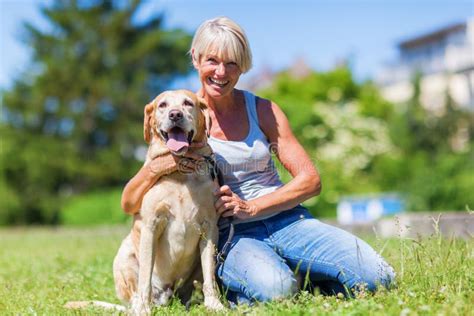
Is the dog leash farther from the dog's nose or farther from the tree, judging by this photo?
the tree

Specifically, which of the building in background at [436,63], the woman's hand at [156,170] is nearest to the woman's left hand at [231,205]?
the woman's hand at [156,170]

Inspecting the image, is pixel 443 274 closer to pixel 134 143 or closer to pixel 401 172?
pixel 401 172

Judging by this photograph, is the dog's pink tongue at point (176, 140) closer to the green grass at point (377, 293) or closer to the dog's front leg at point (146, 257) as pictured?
the dog's front leg at point (146, 257)

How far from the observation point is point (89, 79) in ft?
100

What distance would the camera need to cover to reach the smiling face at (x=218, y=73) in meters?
4.41

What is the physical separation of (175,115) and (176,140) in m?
0.16

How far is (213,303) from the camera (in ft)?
13.1

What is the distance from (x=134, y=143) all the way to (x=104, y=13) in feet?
20.9

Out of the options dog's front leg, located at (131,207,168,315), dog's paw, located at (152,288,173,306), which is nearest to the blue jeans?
dog's paw, located at (152,288,173,306)

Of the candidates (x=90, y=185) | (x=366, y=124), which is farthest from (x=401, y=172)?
(x=90, y=185)

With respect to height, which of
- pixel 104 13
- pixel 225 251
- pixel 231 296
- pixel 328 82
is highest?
pixel 104 13

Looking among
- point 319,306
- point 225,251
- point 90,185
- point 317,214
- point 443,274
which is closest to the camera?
point 319,306

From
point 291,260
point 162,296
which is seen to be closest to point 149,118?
point 162,296

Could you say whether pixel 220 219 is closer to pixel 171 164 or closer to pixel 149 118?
pixel 171 164
